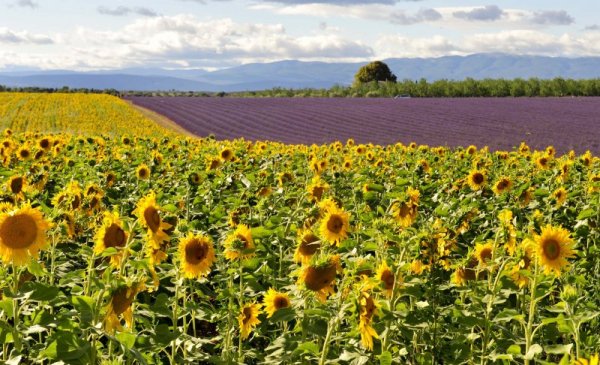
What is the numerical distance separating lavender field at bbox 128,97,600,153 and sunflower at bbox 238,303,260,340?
17.2m

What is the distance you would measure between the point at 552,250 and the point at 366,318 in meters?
1.24

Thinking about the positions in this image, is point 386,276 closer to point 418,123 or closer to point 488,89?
point 418,123

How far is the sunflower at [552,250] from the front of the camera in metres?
3.56

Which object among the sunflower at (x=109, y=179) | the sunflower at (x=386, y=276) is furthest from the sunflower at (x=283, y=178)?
the sunflower at (x=386, y=276)

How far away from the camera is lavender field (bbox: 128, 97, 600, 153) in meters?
22.9

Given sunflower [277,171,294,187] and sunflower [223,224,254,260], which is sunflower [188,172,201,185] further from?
sunflower [223,224,254,260]

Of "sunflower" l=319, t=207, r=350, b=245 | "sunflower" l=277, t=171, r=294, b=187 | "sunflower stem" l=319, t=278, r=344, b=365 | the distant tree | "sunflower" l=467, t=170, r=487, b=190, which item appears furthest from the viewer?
the distant tree

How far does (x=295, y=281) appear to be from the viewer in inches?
175

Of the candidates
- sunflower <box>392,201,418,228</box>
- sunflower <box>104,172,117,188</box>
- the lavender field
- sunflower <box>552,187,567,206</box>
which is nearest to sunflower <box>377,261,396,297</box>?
sunflower <box>392,201,418,228</box>

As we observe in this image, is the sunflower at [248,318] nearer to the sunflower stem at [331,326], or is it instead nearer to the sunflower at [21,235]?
the sunflower stem at [331,326]

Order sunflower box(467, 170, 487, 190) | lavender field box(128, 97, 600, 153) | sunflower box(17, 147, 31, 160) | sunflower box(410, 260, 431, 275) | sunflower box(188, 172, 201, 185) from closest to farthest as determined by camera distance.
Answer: sunflower box(410, 260, 431, 275)
sunflower box(188, 172, 201, 185)
sunflower box(467, 170, 487, 190)
sunflower box(17, 147, 31, 160)
lavender field box(128, 97, 600, 153)

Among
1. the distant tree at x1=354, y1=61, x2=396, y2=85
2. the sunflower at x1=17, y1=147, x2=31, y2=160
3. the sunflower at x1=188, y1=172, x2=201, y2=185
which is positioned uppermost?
the distant tree at x1=354, y1=61, x2=396, y2=85

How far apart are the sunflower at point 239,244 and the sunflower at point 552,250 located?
58.8 inches

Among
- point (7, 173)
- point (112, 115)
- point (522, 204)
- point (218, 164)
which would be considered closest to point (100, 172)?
point (218, 164)
